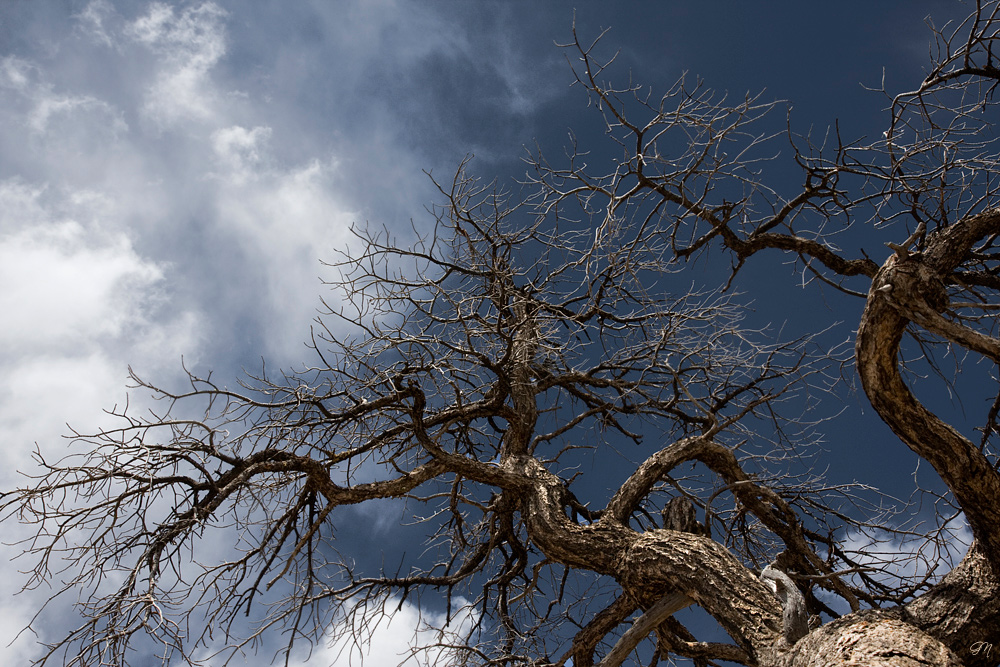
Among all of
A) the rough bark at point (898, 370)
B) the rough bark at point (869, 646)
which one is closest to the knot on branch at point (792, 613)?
the rough bark at point (869, 646)

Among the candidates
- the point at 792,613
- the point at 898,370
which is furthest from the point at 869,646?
the point at 898,370

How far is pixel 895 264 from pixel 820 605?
3018 mm

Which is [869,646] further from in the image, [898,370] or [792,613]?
[898,370]

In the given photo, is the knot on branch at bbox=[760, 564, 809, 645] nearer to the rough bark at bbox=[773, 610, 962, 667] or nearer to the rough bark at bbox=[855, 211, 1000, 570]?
the rough bark at bbox=[773, 610, 962, 667]

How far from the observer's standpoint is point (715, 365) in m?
6.05

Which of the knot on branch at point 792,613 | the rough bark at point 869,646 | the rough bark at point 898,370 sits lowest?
the rough bark at point 869,646

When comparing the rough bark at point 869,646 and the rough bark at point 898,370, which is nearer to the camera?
the rough bark at point 869,646

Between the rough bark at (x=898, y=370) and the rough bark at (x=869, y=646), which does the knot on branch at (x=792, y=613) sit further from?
the rough bark at (x=898, y=370)

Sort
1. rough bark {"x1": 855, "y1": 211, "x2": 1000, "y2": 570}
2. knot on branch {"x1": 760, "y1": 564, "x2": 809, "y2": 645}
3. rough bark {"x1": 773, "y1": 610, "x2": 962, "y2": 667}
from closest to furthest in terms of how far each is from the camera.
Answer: rough bark {"x1": 773, "y1": 610, "x2": 962, "y2": 667}
knot on branch {"x1": 760, "y1": 564, "x2": 809, "y2": 645}
rough bark {"x1": 855, "y1": 211, "x2": 1000, "y2": 570}

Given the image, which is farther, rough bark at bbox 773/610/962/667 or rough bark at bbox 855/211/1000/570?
rough bark at bbox 855/211/1000/570

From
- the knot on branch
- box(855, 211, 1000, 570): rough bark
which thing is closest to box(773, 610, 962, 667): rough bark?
the knot on branch

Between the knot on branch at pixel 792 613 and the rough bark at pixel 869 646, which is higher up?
the knot on branch at pixel 792 613

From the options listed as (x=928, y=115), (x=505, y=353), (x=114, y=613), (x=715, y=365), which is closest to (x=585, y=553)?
(x=505, y=353)

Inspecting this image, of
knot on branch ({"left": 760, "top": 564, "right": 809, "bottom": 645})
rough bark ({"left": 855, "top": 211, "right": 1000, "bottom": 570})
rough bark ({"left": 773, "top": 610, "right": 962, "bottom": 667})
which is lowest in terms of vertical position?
rough bark ({"left": 773, "top": 610, "right": 962, "bottom": 667})
